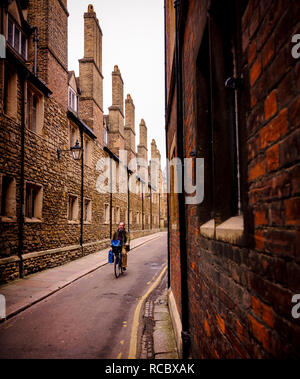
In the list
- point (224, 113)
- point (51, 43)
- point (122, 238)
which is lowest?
point (122, 238)

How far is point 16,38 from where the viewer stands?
11594mm

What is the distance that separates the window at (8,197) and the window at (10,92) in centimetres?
229

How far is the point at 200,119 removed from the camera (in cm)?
281

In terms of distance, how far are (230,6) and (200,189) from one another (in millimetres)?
1539

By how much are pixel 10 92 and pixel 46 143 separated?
259 centimetres

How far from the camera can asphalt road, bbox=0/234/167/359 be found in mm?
4309

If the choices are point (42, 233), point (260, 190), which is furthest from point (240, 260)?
point (42, 233)

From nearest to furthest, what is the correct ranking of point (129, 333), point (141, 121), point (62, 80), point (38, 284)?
1. point (129, 333)
2. point (38, 284)
3. point (62, 80)
4. point (141, 121)

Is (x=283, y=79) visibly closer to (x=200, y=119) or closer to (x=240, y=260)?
(x=240, y=260)

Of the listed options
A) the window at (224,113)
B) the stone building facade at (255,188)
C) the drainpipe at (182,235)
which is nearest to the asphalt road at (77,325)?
the drainpipe at (182,235)

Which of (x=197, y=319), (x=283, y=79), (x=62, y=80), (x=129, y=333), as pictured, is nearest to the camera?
(x=283, y=79)

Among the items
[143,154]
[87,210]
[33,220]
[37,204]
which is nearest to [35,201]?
[37,204]

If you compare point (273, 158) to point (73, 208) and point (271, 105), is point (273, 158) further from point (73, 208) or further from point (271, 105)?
point (73, 208)

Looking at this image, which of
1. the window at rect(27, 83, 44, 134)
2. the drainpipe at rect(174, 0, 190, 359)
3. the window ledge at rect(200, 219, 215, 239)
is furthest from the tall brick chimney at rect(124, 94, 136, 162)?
the window ledge at rect(200, 219, 215, 239)
